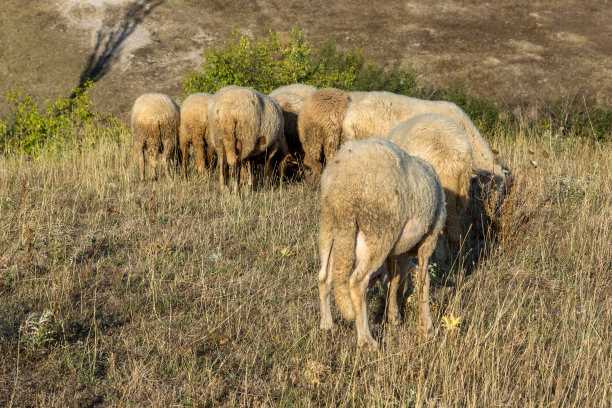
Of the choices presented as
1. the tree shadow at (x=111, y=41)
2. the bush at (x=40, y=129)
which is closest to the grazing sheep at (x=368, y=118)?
the bush at (x=40, y=129)

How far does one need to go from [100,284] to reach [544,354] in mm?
3949

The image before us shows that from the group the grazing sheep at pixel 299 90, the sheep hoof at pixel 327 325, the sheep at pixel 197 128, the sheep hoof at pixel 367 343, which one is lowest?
the sheep hoof at pixel 327 325

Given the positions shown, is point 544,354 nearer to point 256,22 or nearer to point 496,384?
point 496,384

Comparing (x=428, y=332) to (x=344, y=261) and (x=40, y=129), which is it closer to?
(x=344, y=261)

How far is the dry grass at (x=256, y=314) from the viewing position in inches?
143

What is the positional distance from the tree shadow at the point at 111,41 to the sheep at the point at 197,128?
20519 millimetres

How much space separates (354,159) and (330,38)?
1269 inches

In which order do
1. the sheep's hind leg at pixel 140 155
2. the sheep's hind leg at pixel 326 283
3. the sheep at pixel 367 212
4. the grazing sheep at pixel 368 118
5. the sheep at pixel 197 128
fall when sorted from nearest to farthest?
1. the sheep at pixel 367 212
2. the sheep's hind leg at pixel 326 283
3. the grazing sheep at pixel 368 118
4. the sheep at pixel 197 128
5. the sheep's hind leg at pixel 140 155

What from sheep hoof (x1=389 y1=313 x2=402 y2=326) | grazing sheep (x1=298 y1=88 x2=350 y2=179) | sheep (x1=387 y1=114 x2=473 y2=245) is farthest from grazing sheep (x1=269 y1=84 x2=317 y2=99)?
sheep hoof (x1=389 y1=313 x2=402 y2=326)

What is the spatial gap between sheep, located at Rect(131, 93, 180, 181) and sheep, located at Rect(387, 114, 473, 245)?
5.36 m

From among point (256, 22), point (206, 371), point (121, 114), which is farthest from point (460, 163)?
point (256, 22)

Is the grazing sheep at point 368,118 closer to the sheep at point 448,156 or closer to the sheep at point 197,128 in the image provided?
the sheep at point 448,156

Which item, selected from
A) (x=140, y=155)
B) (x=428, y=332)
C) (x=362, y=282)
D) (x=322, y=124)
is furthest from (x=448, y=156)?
(x=140, y=155)

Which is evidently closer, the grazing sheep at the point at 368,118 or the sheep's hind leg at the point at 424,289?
the sheep's hind leg at the point at 424,289
